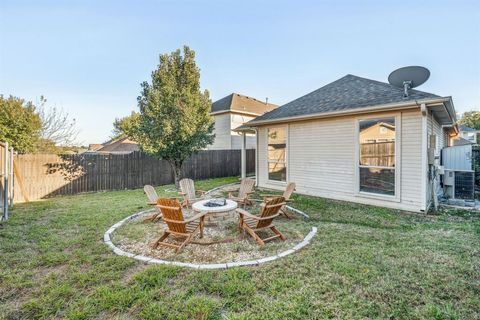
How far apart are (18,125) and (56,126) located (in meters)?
3.05

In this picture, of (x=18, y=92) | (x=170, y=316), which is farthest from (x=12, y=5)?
(x=170, y=316)

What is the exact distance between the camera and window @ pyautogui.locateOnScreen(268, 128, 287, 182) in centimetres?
961

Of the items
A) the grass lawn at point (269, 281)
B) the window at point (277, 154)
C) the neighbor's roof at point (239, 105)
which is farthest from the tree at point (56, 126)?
the window at point (277, 154)

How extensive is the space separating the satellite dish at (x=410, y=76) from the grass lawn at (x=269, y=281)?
13.4 ft

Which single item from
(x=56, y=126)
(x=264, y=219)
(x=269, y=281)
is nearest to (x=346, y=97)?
(x=264, y=219)

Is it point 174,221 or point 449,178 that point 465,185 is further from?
point 174,221

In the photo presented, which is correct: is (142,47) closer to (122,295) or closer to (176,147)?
(176,147)

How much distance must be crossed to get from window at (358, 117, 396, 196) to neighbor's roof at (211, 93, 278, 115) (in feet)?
43.8

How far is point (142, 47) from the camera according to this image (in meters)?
10.7

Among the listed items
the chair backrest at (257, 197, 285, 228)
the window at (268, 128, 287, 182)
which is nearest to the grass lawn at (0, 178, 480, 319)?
the chair backrest at (257, 197, 285, 228)

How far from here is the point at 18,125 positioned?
1103 cm

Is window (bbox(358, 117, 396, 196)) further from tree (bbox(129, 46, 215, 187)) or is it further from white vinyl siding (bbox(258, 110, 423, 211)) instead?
tree (bbox(129, 46, 215, 187))

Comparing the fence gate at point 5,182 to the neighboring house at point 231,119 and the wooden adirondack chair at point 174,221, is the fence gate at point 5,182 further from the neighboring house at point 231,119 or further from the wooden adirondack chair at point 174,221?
the neighboring house at point 231,119

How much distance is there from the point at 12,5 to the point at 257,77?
1212 centimetres
